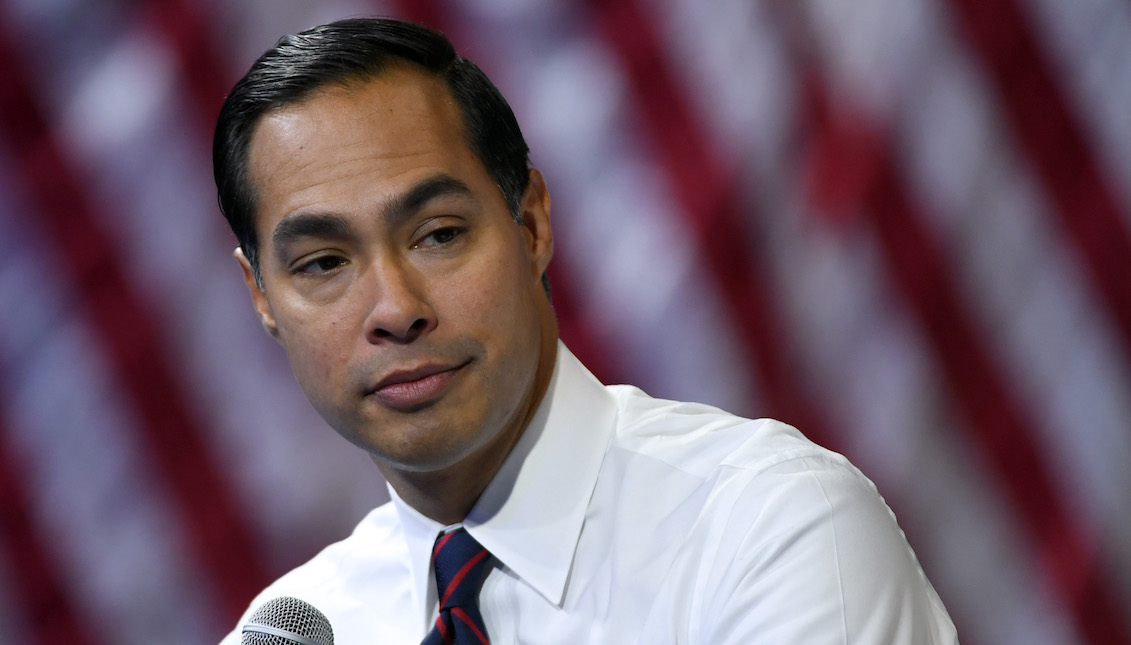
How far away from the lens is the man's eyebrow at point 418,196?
108 cm

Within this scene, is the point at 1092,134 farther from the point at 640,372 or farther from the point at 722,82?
the point at 640,372

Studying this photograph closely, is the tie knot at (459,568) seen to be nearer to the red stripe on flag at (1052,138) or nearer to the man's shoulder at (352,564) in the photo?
the man's shoulder at (352,564)

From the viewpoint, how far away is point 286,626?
0.92 metres

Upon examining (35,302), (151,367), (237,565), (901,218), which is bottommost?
(237,565)

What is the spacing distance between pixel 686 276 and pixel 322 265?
0.76 m

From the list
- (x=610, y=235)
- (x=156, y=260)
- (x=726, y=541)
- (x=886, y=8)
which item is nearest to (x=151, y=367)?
(x=156, y=260)

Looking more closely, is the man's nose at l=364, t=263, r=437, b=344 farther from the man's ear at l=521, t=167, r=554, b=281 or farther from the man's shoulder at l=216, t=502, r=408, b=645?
the man's shoulder at l=216, t=502, r=408, b=645

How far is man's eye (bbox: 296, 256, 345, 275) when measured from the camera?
1102 mm

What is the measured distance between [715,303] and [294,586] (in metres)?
0.75

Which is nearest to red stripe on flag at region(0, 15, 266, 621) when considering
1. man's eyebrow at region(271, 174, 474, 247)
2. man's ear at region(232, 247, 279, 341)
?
man's ear at region(232, 247, 279, 341)

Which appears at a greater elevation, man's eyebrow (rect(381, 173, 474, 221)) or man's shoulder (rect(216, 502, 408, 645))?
man's eyebrow (rect(381, 173, 474, 221))

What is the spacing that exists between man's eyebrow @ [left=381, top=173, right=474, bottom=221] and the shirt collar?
243 millimetres

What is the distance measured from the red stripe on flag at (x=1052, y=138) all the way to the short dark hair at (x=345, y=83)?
836 mm

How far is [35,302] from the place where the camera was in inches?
72.3
